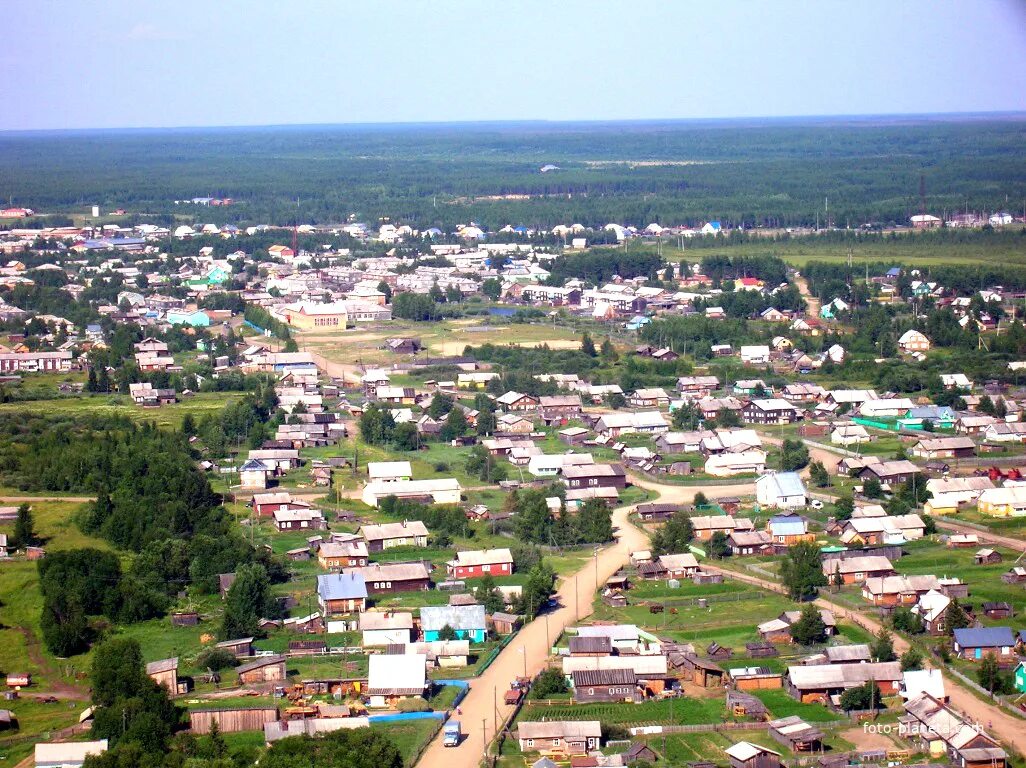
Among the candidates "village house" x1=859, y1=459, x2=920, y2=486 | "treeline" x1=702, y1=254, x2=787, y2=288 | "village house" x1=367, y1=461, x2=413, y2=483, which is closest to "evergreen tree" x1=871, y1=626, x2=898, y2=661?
"village house" x1=859, y1=459, x2=920, y2=486

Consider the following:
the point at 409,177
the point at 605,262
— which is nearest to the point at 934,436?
the point at 605,262

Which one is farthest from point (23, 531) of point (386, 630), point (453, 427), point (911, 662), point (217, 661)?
point (911, 662)

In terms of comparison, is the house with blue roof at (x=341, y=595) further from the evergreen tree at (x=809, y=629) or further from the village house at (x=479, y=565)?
the evergreen tree at (x=809, y=629)

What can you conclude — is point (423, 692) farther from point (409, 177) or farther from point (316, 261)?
point (409, 177)

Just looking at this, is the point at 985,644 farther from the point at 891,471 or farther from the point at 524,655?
the point at 891,471

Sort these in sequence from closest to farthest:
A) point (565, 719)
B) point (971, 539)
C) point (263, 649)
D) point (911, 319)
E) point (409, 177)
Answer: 1. point (565, 719)
2. point (263, 649)
3. point (971, 539)
4. point (911, 319)
5. point (409, 177)

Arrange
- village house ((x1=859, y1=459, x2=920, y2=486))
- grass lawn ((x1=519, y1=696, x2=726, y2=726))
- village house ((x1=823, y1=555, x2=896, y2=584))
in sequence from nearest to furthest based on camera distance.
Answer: grass lawn ((x1=519, y1=696, x2=726, y2=726)), village house ((x1=823, y1=555, x2=896, y2=584)), village house ((x1=859, y1=459, x2=920, y2=486))

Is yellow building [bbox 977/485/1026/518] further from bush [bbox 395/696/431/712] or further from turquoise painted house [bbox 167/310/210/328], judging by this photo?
turquoise painted house [bbox 167/310/210/328]
